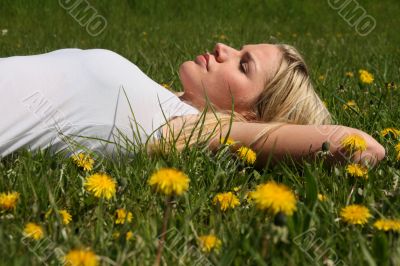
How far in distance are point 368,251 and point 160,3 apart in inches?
277

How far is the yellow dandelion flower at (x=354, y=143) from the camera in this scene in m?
1.78

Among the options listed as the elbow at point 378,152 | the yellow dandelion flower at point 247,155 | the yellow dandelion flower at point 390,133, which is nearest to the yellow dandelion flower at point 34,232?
the yellow dandelion flower at point 247,155

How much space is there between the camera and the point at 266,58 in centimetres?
232

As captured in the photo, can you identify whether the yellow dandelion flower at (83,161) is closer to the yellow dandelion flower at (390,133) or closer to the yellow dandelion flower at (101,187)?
the yellow dandelion flower at (101,187)

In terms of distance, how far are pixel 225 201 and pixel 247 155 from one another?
37cm

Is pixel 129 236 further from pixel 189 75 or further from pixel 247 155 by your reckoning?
pixel 189 75

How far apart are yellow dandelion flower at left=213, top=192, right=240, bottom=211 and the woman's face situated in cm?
78

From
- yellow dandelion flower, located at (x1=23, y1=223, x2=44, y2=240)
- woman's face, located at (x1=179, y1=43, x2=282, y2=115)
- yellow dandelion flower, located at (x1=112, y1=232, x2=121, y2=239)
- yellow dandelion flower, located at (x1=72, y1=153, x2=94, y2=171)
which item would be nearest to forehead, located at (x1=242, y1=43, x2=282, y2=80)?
woman's face, located at (x1=179, y1=43, x2=282, y2=115)

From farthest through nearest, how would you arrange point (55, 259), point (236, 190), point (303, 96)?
point (303, 96)
point (236, 190)
point (55, 259)

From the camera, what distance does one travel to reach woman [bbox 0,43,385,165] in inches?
74.0

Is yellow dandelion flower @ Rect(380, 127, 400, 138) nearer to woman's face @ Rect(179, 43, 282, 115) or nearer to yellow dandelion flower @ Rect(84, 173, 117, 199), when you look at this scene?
woman's face @ Rect(179, 43, 282, 115)

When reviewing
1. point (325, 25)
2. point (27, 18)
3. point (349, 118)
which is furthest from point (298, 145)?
point (325, 25)

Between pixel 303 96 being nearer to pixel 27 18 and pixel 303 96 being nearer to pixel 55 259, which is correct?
pixel 55 259

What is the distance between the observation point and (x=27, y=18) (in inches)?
264
